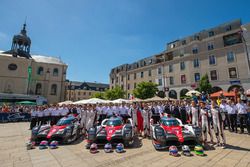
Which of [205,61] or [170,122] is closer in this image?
[170,122]

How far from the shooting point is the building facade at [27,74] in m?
39.9

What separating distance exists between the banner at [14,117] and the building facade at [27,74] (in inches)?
958

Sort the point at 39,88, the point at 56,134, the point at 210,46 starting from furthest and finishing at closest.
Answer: the point at 39,88 < the point at 210,46 < the point at 56,134

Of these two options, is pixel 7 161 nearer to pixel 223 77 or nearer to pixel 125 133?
pixel 125 133

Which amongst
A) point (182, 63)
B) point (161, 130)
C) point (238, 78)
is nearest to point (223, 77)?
point (238, 78)

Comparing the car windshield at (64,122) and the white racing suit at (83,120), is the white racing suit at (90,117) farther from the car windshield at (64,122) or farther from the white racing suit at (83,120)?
the car windshield at (64,122)

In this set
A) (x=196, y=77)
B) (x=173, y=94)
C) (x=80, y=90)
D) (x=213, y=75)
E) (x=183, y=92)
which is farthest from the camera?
(x=80, y=90)

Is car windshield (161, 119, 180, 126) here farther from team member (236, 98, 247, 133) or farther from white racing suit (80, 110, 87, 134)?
white racing suit (80, 110, 87, 134)

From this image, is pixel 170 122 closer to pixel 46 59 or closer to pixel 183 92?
pixel 183 92

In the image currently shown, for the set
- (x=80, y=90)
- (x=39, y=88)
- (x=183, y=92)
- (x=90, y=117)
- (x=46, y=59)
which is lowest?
(x=90, y=117)

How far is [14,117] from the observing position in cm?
1902

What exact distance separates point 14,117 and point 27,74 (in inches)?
1080

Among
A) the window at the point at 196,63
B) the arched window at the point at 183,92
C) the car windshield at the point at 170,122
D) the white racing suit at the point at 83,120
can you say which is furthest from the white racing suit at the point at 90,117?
the window at the point at 196,63

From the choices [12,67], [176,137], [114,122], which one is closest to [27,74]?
[12,67]
